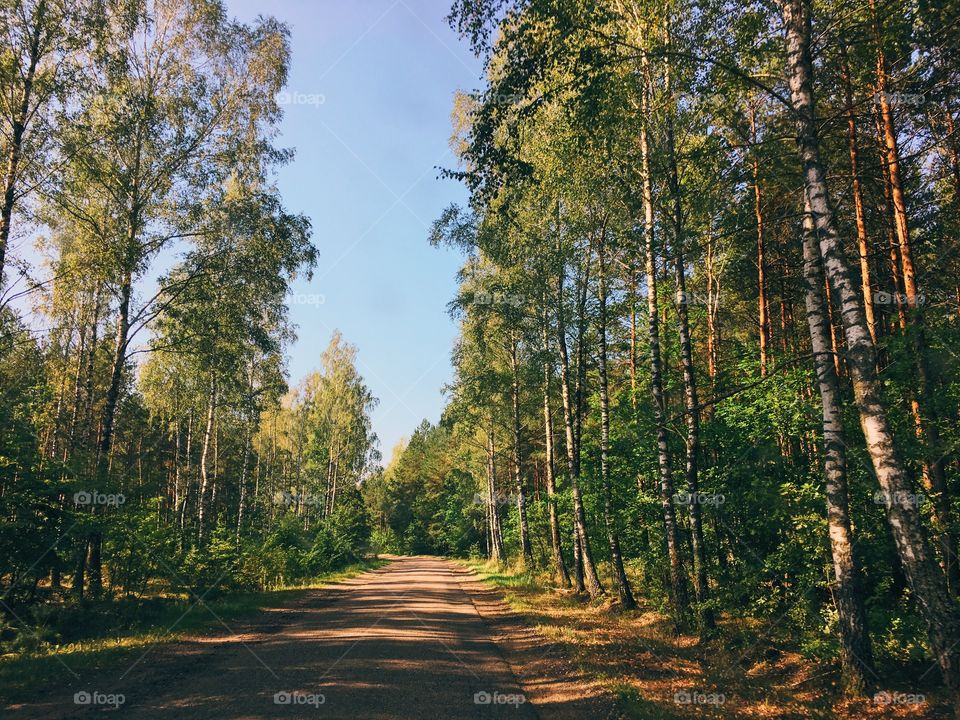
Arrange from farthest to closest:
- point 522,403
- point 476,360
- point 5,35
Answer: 1. point 522,403
2. point 476,360
3. point 5,35

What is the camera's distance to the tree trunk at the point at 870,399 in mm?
5262

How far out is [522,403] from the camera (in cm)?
2895

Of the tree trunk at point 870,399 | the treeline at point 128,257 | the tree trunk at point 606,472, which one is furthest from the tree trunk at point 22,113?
the tree trunk at point 870,399

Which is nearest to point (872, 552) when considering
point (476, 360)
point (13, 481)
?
point (13, 481)

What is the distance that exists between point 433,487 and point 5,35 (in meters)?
62.3

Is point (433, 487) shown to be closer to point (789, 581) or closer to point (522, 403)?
point (522, 403)
